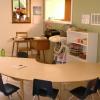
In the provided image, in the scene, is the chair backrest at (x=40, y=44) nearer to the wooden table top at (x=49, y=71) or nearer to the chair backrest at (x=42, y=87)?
the wooden table top at (x=49, y=71)

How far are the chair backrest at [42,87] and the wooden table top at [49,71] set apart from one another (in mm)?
126

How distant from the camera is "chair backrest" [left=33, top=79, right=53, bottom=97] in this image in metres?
3.12

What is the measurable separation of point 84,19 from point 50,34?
1.63 meters

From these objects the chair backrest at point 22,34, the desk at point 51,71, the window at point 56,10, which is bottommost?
the desk at point 51,71

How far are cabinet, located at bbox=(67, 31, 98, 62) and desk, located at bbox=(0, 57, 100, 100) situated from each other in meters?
1.07

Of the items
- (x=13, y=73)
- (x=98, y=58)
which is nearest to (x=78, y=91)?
(x=13, y=73)

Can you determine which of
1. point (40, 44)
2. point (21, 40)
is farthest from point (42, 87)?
point (21, 40)

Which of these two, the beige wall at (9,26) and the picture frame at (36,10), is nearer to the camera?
the beige wall at (9,26)

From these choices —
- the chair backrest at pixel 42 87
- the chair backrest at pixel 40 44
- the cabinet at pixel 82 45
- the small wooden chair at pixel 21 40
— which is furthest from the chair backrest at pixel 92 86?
the small wooden chair at pixel 21 40

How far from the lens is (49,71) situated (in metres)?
3.64

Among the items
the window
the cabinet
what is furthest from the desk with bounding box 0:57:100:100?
the window

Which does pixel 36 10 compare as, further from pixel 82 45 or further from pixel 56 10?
pixel 82 45

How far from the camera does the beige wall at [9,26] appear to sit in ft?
24.6

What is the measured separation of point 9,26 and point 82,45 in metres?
3.07
